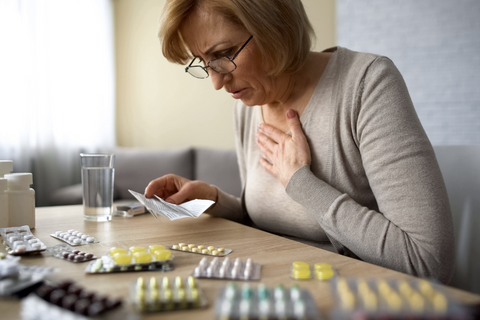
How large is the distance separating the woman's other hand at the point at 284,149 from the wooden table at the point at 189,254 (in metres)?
0.17

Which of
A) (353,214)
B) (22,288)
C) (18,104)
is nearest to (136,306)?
(22,288)

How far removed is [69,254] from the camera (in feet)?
2.10

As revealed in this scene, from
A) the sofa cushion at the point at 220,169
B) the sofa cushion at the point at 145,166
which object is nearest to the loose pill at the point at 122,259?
the sofa cushion at the point at 220,169

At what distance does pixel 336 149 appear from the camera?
93 cm

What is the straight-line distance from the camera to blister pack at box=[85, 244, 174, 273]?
0.56 m

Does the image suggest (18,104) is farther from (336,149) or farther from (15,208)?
(336,149)

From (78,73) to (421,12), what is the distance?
8.82ft

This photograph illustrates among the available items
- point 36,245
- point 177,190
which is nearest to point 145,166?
point 177,190

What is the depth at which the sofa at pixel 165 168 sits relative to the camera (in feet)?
8.94

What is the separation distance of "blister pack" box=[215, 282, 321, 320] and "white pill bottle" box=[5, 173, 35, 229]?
0.65 meters

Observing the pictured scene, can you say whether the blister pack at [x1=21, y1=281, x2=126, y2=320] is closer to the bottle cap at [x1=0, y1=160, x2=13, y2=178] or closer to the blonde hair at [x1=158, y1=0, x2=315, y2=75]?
the bottle cap at [x1=0, y1=160, x2=13, y2=178]

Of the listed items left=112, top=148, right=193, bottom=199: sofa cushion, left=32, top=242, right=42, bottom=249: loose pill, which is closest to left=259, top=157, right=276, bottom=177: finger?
left=32, top=242, right=42, bottom=249: loose pill

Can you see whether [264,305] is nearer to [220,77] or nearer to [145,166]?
[220,77]

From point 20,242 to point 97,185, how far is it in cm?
33
